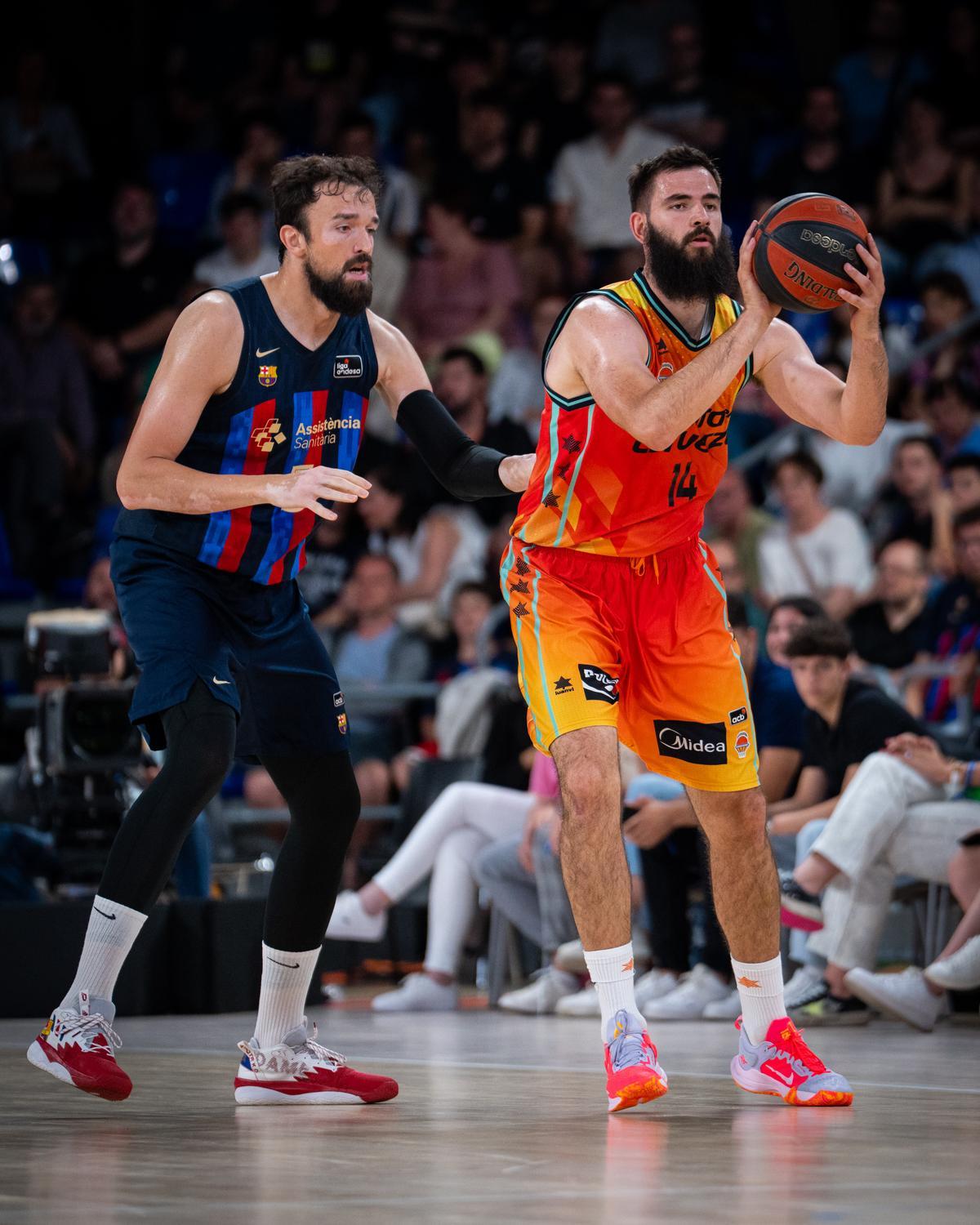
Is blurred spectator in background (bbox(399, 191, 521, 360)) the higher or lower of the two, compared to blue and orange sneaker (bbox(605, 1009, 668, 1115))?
higher

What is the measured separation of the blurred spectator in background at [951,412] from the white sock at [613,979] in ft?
19.5

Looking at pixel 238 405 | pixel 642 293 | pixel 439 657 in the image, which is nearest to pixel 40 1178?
pixel 238 405

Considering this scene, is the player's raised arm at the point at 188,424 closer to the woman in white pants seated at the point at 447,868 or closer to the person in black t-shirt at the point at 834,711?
the person in black t-shirt at the point at 834,711

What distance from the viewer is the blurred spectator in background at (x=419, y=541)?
33.6 feet

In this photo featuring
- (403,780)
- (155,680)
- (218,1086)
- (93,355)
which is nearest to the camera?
(155,680)

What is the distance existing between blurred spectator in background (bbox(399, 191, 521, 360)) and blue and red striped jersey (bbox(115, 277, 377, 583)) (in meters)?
7.16

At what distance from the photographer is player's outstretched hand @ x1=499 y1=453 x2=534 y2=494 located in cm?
447

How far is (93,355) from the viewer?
1179 cm

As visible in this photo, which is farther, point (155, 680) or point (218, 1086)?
point (218, 1086)

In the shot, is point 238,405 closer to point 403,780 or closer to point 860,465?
point 403,780

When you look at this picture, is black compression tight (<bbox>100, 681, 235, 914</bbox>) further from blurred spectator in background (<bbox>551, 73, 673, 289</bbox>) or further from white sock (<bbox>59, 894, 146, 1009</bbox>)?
blurred spectator in background (<bbox>551, 73, 673, 289</bbox>)

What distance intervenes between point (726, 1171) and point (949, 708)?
5265mm

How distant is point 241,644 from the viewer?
4418 mm

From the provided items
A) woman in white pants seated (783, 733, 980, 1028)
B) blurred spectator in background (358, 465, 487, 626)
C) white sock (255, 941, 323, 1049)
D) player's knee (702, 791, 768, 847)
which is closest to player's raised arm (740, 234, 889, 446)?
player's knee (702, 791, 768, 847)
